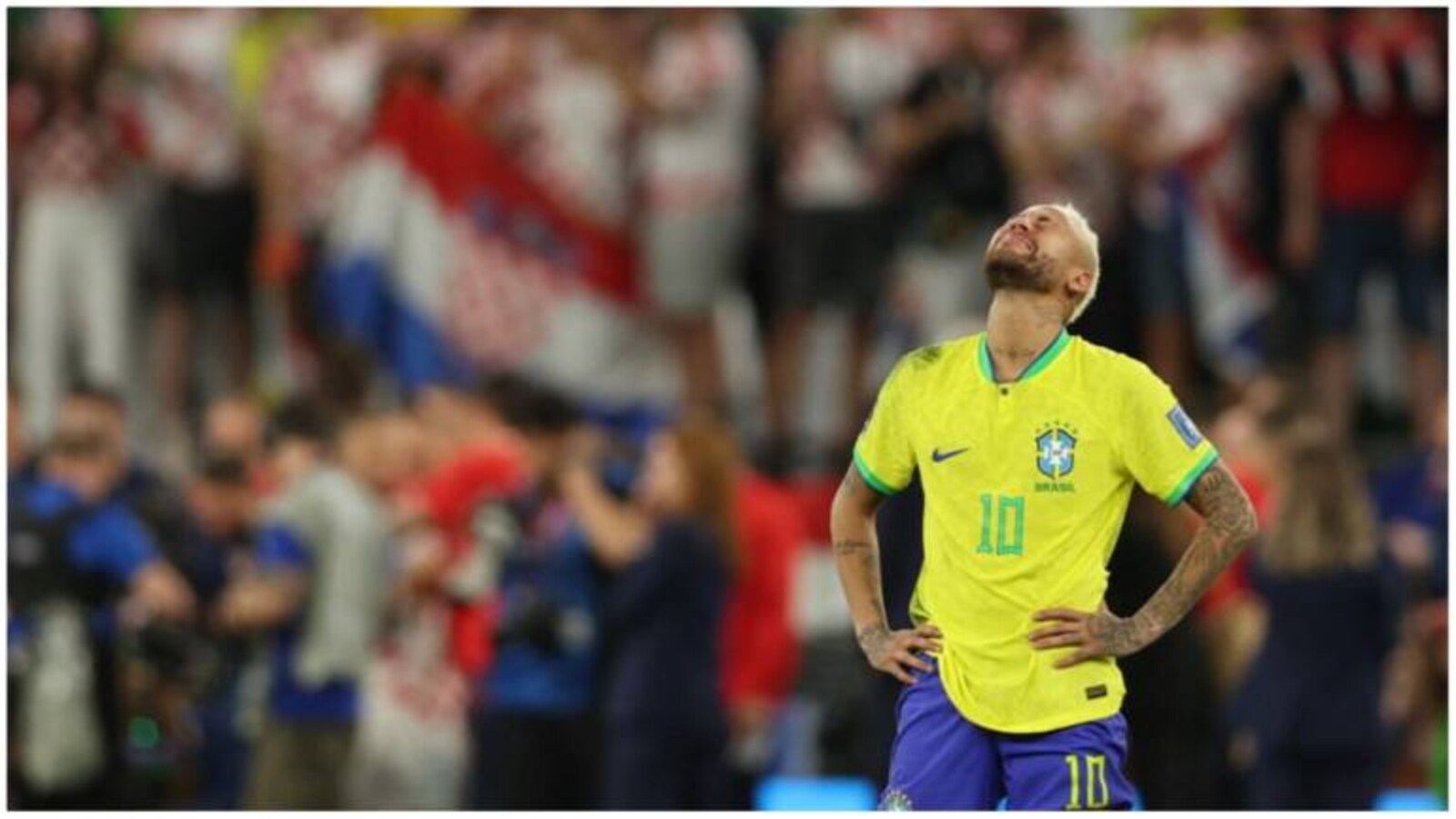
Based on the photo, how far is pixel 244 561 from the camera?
Answer: 14.4 m

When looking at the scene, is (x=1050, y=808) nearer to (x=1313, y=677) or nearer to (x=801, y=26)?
(x=1313, y=677)

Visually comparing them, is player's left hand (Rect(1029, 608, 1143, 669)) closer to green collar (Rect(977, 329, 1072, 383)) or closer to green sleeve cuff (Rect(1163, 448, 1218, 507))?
green sleeve cuff (Rect(1163, 448, 1218, 507))

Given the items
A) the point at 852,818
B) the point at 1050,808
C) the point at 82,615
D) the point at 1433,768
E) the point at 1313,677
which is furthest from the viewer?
the point at 1433,768

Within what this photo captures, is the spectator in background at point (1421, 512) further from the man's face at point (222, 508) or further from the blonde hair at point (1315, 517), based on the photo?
the man's face at point (222, 508)

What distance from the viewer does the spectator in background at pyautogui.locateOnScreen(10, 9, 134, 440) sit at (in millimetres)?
17969

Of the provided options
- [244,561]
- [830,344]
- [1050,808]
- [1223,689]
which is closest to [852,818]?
[1050,808]

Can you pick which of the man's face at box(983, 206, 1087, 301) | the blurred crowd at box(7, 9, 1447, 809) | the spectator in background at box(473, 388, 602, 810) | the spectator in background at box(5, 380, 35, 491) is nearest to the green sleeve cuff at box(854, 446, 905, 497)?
the man's face at box(983, 206, 1087, 301)

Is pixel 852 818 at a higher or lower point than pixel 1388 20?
lower

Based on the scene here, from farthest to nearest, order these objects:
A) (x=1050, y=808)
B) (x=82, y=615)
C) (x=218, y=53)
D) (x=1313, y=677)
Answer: (x=218, y=53) → (x=82, y=615) → (x=1313, y=677) → (x=1050, y=808)

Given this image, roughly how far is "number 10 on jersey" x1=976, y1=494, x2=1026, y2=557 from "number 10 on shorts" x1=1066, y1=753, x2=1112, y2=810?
42 cm

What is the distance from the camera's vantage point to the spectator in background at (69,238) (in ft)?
59.0

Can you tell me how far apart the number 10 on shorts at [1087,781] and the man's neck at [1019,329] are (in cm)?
67

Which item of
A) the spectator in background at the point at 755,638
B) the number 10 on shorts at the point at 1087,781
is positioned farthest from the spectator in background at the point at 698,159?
the number 10 on shorts at the point at 1087,781

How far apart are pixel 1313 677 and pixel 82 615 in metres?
4.49
